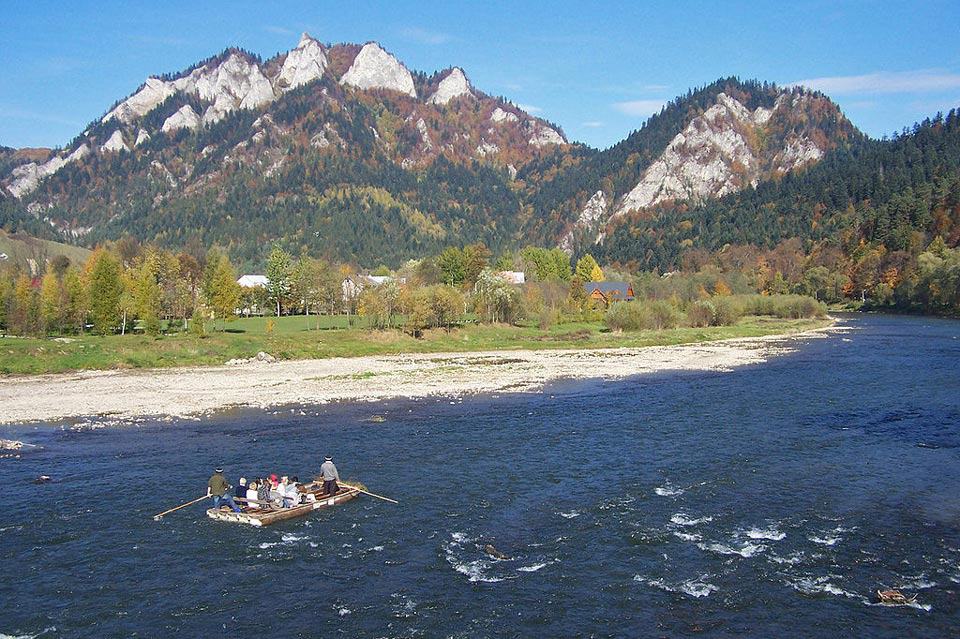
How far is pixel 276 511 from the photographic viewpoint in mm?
30719

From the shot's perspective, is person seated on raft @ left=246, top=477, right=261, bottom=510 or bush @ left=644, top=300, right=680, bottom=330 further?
bush @ left=644, top=300, right=680, bottom=330

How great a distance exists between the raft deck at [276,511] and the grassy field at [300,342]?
2130 inches

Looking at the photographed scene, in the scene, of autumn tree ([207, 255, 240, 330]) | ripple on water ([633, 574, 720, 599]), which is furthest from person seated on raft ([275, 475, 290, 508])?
autumn tree ([207, 255, 240, 330])

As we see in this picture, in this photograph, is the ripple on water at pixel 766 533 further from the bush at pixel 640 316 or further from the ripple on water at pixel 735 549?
the bush at pixel 640 316

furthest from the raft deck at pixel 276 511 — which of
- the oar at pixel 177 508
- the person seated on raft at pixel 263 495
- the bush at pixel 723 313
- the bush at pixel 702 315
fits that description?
the bush at pixel 723 313

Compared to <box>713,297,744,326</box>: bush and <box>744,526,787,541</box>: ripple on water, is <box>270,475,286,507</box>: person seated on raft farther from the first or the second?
<box>713,297,744,326</box>: bush

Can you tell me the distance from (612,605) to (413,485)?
47.3ft

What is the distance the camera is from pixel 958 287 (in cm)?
14238

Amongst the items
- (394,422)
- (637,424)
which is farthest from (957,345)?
(394,422)

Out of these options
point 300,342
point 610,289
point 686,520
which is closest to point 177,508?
point 686,520

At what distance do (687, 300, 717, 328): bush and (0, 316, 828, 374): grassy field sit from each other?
218 inches

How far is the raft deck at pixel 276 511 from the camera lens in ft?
99.2

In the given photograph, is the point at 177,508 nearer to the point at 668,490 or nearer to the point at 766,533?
the point at 668,490

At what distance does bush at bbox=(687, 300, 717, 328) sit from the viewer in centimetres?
13500
